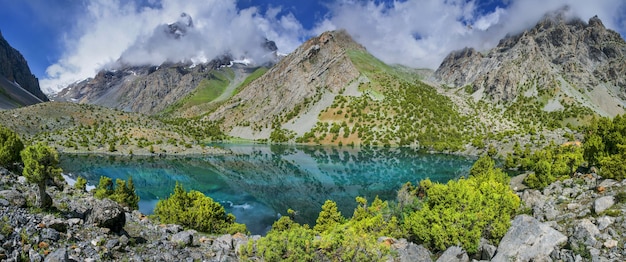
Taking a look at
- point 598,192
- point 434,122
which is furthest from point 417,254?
point 434,122

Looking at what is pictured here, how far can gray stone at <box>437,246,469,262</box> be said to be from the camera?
65.1ft

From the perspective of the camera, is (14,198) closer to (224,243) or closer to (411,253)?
(224,243)

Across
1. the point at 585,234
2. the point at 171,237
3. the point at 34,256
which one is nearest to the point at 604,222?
the point at 585,234

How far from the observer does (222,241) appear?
20.2 metres

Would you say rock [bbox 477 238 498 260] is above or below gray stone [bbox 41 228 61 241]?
below

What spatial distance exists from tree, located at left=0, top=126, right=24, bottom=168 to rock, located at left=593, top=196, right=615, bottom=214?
44.4m

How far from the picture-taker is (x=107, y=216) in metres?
17.3

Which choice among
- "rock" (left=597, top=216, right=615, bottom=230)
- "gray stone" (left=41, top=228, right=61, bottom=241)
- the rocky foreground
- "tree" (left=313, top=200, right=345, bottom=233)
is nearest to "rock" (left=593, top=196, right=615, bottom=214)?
the rocky foreground

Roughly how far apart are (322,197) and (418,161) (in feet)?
199

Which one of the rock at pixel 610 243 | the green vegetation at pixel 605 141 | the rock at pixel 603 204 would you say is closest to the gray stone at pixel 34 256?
the rock at pixel 610 243

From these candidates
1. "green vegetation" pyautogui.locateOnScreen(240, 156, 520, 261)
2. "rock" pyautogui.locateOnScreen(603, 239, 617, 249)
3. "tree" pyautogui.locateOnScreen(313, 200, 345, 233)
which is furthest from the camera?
"tree" pyautogui.locateOnScreen(313, 200, 345, 233)

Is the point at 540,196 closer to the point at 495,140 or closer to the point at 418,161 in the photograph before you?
the point at 418,161

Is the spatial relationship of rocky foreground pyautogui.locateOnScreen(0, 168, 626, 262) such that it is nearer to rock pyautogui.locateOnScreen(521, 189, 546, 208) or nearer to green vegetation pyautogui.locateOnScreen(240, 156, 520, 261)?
green vegetation pyautogui.locateOnScreen(240, 156, 520, 261)

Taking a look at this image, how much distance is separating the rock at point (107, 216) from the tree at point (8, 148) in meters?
18.6
